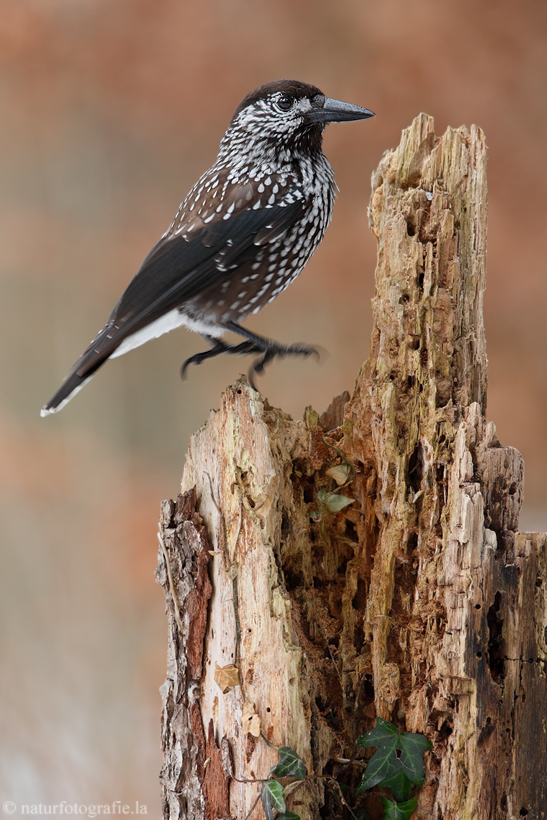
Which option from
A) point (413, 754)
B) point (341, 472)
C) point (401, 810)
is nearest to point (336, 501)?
point (341, 472)

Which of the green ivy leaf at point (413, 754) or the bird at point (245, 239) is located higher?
the bird at point (245, 239)

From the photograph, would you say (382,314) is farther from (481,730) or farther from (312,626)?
(481,730)

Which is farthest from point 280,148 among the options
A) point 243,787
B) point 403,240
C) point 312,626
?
point 243,787

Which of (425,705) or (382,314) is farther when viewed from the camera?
(382,314)

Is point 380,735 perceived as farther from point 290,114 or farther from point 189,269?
point 290,114

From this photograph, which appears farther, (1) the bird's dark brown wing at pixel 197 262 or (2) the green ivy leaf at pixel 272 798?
(1) the bird's dark brown wing at pixel 197 262

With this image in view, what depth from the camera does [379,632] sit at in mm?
1640

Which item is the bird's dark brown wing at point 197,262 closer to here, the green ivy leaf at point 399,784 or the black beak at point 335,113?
the black beak at point 335,113

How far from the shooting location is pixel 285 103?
194 cm

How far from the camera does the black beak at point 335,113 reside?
1895mm

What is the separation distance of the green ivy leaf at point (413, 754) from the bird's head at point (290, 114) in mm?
1550

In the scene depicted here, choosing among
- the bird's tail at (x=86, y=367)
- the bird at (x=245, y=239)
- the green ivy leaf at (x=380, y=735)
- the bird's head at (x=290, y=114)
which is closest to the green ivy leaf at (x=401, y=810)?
the green ivy leaf at (x=380, y=735)

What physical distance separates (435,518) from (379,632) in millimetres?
300

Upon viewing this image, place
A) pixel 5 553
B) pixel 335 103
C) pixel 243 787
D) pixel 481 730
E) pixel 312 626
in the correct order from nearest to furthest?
pixel 481 730 < pixel 243 787 < pixel 312 626 < pixel 335 103 < pixel 5 553
